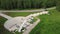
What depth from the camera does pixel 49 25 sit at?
4852 mm

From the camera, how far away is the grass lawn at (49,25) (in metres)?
4.75

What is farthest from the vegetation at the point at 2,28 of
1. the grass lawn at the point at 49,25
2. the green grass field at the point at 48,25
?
the grass lawn at the point at 49,25

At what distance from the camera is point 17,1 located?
536 centimetres

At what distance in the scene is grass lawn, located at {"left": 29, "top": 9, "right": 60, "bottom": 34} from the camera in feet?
15.6

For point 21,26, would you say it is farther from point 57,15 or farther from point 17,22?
point 57,15

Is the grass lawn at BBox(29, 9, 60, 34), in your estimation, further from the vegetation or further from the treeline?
the vegetation

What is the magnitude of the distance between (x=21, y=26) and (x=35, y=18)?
461mm

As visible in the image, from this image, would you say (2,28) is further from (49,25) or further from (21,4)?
(49,25)

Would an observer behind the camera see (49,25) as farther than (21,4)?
No

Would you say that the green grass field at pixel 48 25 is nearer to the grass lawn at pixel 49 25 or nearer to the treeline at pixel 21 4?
the grass lawn at pixel 49 25

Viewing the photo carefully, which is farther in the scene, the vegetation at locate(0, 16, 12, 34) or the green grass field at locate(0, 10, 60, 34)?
the vegetation at locate(0, 16, 12, 34)

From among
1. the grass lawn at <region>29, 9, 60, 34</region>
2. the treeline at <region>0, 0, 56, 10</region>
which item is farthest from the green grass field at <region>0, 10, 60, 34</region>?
the treeline at <region>0, 0, 56, 10</region>

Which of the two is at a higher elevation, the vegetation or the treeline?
the treeline

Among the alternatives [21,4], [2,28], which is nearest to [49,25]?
[21,4]
